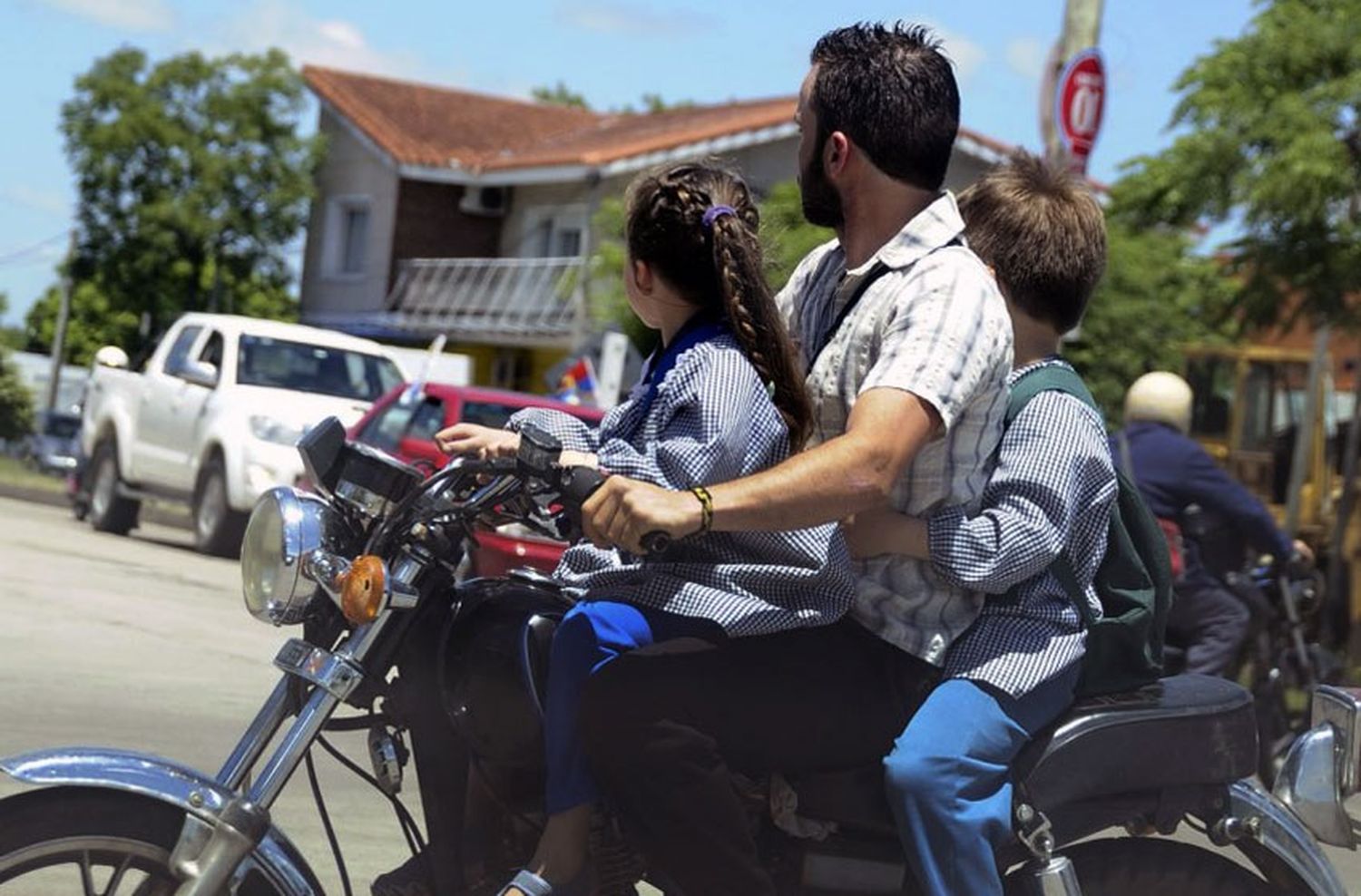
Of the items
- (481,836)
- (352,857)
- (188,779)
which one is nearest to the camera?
(188,779)

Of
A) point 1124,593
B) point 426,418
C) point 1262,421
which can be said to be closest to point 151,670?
point 426,418

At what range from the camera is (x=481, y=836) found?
3.43m

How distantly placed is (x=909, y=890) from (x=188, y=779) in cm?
111

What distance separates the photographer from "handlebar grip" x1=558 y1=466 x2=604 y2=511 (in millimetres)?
3082

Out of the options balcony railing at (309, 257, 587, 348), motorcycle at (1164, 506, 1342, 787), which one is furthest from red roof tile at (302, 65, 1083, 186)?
motorcycle at (1164, 506, 1342, 787)

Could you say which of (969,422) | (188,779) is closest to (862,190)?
(969,422)

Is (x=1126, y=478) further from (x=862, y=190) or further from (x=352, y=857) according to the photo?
(x=352, y=857)

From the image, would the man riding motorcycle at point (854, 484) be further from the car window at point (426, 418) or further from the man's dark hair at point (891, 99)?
the car window at point (426, 418)

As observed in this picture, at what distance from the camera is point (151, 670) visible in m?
9.84

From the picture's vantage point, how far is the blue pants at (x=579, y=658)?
3.29 m

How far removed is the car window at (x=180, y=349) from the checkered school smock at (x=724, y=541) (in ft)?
53.0

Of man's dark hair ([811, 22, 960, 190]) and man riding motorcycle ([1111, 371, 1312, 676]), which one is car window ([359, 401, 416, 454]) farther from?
man's dark hair ([811, 22, 960, 190])

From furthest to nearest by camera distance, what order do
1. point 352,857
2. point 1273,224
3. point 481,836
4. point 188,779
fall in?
point 1273,224 < point 352,857 < point 481,836 < point 188,779

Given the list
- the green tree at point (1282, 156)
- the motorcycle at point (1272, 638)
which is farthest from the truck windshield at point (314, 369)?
the motorcycle at point (1272, 638)
